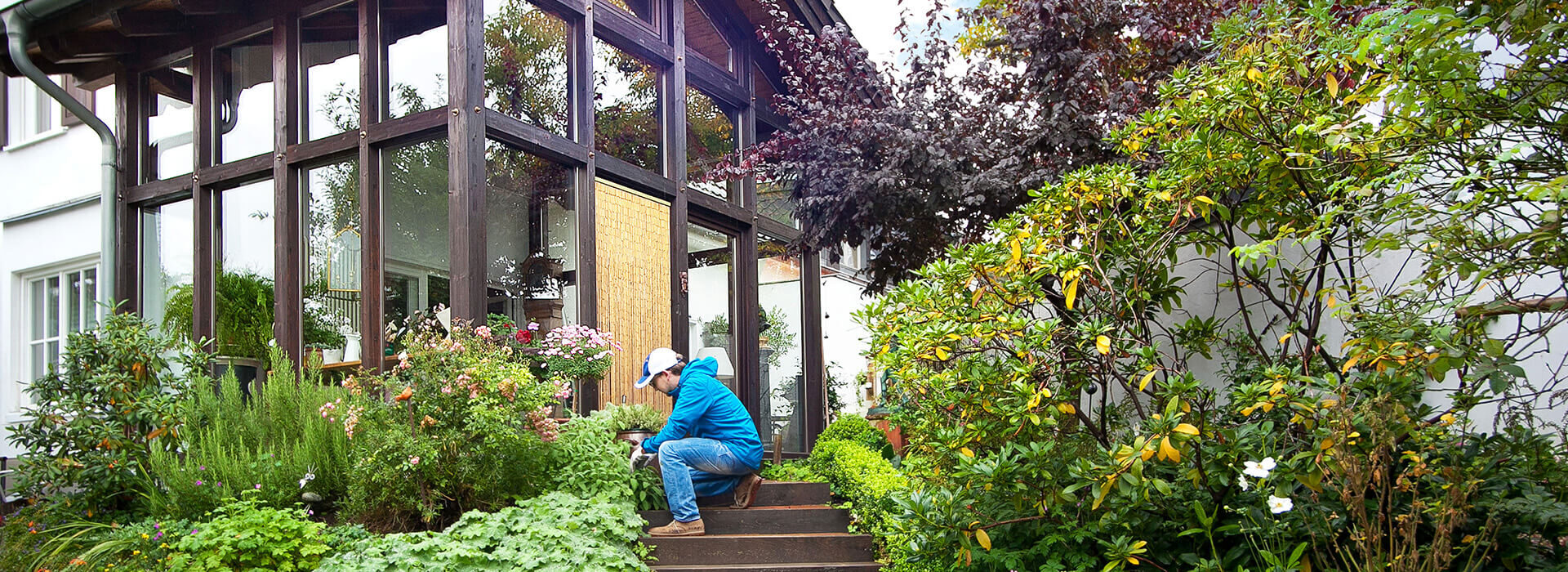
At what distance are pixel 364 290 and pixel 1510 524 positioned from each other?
7.69 m

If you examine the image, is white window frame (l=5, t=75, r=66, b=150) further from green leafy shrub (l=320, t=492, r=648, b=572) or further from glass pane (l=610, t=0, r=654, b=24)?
green leafy shrub (l=320, t=492, r=648, b=572)

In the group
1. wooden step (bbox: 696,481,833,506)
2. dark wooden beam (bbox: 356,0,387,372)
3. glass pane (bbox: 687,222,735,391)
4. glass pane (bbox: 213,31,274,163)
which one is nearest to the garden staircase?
wooden step (bbox: 696,481,833,506)

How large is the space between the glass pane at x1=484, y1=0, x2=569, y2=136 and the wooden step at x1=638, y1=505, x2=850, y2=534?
11.6ft

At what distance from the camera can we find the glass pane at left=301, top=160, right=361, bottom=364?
8719mm

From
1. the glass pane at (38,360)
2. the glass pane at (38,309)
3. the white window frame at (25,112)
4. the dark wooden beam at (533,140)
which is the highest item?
the white window frame at (25,112)

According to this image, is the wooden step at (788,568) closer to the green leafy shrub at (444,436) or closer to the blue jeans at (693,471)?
the blue jeans at (693,471)

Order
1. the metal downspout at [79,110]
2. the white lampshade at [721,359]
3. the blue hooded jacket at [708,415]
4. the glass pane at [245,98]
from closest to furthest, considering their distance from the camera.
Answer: the blue hooded jacket at [708,415] < the metal downspout at [79,110] < the glass pane at [245,98] < the white lampshade at [721,359]

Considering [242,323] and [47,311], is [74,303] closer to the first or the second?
[47,311]

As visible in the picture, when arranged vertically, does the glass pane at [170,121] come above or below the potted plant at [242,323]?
above

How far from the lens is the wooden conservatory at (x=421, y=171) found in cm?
843

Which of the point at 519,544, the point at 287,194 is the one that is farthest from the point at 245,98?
the point at 519,544

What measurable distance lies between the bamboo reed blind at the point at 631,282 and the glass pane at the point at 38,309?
7268 mm

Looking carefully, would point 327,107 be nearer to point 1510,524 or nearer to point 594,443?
point 594,443

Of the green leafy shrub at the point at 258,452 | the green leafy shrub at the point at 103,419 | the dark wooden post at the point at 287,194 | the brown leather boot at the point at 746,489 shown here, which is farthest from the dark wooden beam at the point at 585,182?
the green leafy shrub at the point at 103,419
